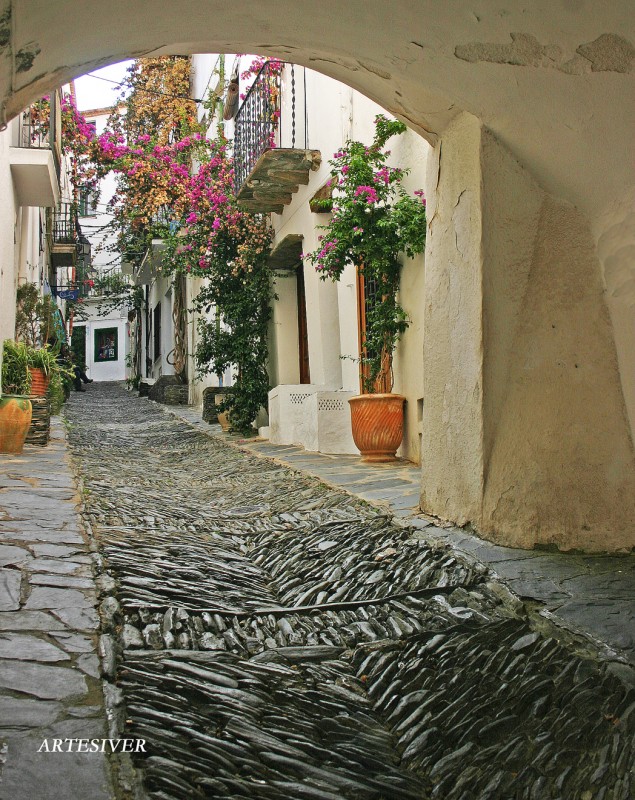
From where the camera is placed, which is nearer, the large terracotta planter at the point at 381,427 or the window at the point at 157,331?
the large terracotta planter at the point at 381,427

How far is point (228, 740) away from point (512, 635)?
4.64 feet

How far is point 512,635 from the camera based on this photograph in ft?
11.8

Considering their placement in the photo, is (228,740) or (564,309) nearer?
(228,740)

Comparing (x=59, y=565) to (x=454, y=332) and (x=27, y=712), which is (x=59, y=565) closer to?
(x=27, y=712)

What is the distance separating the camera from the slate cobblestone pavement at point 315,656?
8.50ft

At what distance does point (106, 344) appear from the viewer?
4034 centimetres

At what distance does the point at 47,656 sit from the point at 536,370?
2972 mm

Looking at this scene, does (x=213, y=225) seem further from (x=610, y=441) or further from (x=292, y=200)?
(x=610, y=441)

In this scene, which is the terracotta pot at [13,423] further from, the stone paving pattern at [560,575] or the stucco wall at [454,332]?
the stucco wall at [454,332]

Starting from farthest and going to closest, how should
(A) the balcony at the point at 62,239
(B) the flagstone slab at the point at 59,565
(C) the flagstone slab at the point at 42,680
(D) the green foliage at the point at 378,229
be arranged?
(A) the balcony at the point at 62,239 < (D) the green foliage at the point at 378,229 < (B) the flagstone slab at the point at 59,565 < (C) the flagstone slab at the point at 42,680

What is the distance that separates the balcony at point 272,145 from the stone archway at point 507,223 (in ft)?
17.8

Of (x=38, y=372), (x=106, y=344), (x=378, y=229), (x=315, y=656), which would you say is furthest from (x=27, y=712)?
(x=106, y=344)

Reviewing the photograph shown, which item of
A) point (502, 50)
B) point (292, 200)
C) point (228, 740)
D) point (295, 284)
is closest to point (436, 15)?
point (502, 50)

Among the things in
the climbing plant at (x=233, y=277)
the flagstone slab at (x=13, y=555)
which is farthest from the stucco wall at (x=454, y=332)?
the climbing plant at (x=233, y=277)
